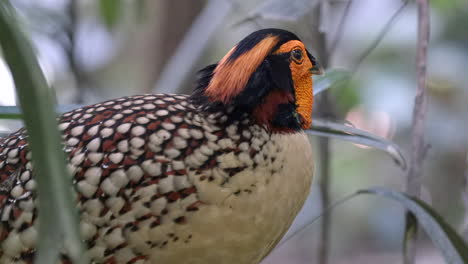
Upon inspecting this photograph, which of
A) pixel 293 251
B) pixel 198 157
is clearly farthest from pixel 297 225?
pixel 293 251

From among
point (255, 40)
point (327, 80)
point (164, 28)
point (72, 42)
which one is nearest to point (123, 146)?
point (255, 40)

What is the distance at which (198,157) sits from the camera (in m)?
0.80

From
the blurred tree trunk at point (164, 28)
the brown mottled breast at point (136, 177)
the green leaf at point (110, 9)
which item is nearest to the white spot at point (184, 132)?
the brown mottled breast at point (136, 177)

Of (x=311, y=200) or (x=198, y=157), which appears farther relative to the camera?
(x=311, y=200)

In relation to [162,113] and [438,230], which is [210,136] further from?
[438,230]

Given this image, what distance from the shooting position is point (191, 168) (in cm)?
79

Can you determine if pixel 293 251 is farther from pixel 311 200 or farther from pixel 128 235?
pixel 128 235

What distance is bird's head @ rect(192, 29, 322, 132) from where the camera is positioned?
2.77 ft

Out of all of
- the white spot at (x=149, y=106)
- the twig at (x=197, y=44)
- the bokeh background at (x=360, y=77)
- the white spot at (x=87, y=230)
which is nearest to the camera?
the white spot at (x=87, y=230)

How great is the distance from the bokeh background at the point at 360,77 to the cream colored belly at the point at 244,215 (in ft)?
2.93

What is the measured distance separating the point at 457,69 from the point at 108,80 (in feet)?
7.00

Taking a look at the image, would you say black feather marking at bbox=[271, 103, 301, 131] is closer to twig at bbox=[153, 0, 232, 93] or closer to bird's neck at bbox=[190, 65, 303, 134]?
bird's neck at bbox=[190, 65, 303, 134]

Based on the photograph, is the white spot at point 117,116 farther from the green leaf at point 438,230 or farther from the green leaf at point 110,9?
the green leaf at point 110,9

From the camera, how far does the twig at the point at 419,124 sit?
1.07 m
